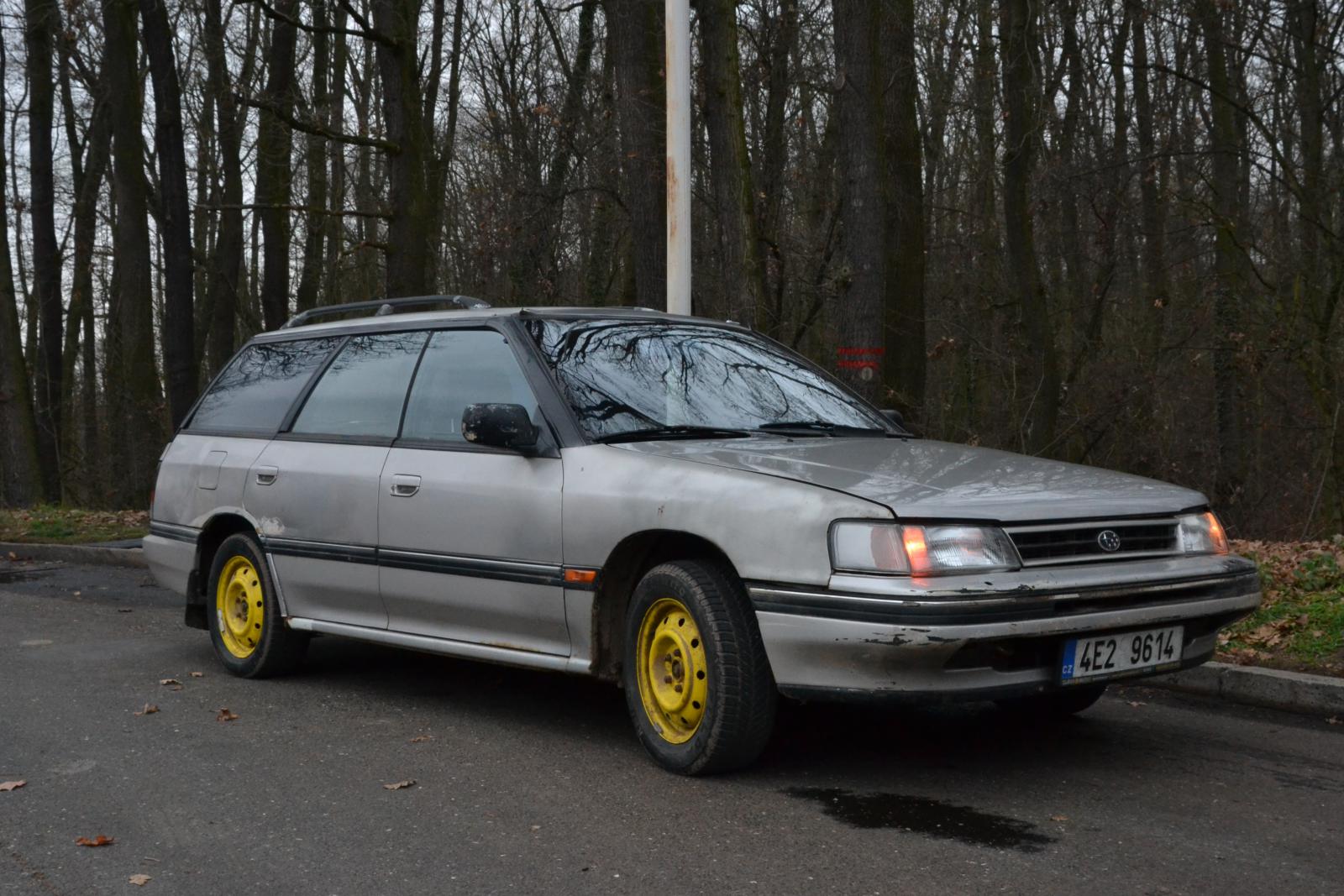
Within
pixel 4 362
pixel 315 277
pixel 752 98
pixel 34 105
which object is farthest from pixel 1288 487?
pixel 34 105

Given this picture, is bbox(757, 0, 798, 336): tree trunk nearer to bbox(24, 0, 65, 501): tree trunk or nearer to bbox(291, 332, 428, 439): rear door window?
bbox(291, 332, 428, 439): rear door window

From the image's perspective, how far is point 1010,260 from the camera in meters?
18.3

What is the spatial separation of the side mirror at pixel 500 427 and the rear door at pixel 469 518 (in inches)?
3.7

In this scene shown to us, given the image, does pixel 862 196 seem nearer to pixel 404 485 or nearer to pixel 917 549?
pixel 404 485

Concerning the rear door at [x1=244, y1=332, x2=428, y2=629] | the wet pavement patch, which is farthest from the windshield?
the wet pavement patch

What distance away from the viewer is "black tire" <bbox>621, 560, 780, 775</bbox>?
4.89 meters

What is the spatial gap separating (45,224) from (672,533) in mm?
22491

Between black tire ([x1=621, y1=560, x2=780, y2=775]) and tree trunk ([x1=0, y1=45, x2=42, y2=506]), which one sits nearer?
black tire ([x1=621, y1=560, x2=780, y2=775])

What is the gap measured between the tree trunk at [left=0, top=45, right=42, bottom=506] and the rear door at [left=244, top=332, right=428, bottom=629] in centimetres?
1678

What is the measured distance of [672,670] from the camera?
523cm

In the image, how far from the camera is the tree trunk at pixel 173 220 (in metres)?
18.7

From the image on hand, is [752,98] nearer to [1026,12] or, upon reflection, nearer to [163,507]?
[1026,12]

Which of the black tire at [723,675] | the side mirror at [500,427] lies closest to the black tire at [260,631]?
the side mirror at [500,427]

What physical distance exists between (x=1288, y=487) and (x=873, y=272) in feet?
32.3
